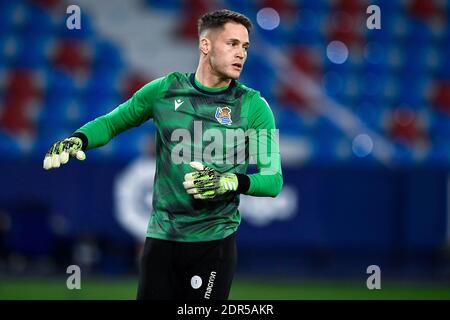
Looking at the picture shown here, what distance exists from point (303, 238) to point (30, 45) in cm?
535

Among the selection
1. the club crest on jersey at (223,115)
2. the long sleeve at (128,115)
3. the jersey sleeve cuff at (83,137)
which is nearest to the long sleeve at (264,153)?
the club crest on jersey at (223,115)

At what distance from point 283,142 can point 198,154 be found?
920 centimetres

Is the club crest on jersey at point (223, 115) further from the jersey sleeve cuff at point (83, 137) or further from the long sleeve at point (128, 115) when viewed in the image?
the jersey sleeve cuff at point (83, 137)

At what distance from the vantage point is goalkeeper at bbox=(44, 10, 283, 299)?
489 cm

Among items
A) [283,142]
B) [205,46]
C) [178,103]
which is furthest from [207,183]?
[283,142]

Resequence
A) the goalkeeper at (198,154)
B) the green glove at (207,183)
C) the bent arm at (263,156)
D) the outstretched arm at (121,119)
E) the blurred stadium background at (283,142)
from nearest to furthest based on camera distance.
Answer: the green glove at (207,183), the bent arm at (263,156), the goalkeeper at (198,154), the outstretched arm at (121,119), the blurred stadium background at (283,142)

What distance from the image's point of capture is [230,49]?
16.3 feet

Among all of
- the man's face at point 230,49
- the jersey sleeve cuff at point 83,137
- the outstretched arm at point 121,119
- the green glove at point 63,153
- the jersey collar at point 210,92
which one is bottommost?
the green glove at point 63,153

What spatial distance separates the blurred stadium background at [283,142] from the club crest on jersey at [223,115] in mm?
5096

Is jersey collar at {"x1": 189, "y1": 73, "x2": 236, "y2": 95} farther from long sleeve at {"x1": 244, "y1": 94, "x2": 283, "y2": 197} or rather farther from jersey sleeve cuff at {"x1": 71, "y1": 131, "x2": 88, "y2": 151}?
jersey sleeve cuff at {"x1": 71, "y1": 131, "x2": 88, "y2": 151}

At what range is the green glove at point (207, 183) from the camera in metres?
4.61

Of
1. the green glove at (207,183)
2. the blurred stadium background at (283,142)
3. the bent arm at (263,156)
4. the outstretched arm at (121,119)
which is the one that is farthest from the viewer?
the blurred stadium background at (283,142)

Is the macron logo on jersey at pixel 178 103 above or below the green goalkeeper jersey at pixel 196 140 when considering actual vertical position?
above

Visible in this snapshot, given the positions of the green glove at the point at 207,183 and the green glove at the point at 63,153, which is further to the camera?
the green glove at the point at 63,153
